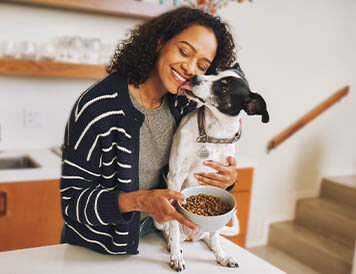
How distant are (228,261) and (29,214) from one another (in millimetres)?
1298

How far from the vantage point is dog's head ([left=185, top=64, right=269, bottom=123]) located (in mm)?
1034

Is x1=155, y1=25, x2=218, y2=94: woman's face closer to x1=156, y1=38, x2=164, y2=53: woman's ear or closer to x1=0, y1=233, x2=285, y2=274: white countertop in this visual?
x1=156, y1=38, x2=164, y2=53: woman's ear

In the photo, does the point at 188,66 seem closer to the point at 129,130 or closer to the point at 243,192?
the point at 129,130

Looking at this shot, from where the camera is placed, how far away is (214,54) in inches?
43.4

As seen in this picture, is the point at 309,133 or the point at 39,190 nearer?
the point at 39,190

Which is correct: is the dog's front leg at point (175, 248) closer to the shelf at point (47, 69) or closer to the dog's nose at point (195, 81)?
the dog's nose at point (195, 81)

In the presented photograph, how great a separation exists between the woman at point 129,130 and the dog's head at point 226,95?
0.05 metres

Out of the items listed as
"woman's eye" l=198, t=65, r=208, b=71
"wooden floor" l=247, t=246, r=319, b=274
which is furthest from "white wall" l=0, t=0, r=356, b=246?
"woman's eye" l=198, t=65, r=208, b=71

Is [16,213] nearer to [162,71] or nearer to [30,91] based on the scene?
[30,91]

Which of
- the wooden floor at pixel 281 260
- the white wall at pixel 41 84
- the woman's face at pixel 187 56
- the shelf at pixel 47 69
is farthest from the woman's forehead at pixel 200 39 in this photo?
the wooden floor at pixel 281 260

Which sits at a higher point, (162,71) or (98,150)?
(162,71)

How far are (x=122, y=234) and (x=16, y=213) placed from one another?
1.11 metres

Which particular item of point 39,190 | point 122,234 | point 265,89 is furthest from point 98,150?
point 265,89

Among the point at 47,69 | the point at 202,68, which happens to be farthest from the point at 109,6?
the point at 202,68
